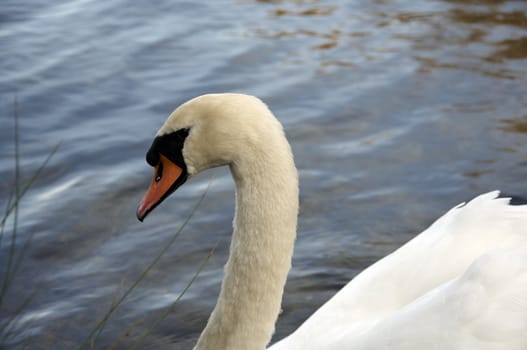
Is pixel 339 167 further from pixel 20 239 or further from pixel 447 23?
pixel 447 23

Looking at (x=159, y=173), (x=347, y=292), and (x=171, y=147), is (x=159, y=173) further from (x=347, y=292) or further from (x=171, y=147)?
(x=347, y=292)

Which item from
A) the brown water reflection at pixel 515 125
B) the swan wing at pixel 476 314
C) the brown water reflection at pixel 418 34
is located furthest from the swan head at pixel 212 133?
the brown water reflection at pixel 418 34

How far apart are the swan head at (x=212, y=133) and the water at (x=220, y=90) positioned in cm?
147

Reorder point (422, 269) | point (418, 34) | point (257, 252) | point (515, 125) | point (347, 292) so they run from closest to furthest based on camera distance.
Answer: point (257, 252)
point (422, 269)
point (347, 292)
point (515, 125)
point (418, 34)

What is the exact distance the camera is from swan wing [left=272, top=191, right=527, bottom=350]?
352 cm

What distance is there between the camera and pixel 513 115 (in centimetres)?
664

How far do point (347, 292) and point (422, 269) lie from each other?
347 millimetres

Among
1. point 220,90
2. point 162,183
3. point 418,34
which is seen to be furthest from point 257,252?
point 418,34

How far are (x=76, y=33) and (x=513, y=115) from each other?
3506 millimetres

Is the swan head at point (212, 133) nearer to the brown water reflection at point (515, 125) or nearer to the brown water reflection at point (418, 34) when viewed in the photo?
the brown water reflection at point (515, 125)

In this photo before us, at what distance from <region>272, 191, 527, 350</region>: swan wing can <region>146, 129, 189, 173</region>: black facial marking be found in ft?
2.49

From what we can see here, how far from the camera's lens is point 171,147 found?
3.38m

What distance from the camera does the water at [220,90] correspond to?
5172mm

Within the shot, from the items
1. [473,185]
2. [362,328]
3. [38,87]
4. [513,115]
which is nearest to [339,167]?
Answer: [473,185]
